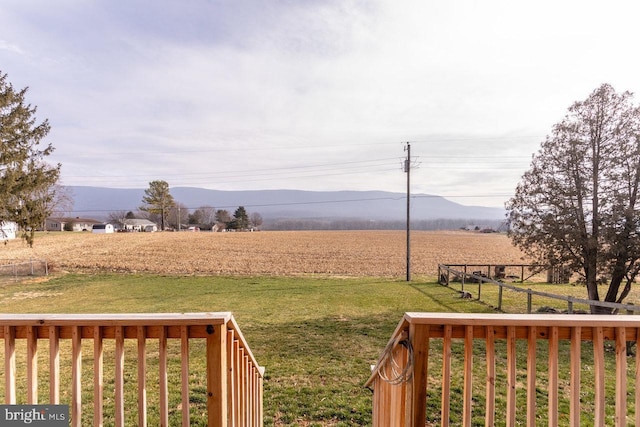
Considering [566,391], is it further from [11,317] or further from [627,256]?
[11,317]

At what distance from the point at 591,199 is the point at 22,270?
24255mm

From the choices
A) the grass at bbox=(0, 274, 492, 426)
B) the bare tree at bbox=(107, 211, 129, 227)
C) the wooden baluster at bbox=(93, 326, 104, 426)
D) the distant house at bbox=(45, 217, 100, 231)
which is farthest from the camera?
the bare tree at bbox=(107, 211, 129, 227)

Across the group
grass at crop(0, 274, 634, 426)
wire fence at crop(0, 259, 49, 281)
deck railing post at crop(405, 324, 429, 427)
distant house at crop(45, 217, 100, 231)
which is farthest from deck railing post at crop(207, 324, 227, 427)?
distant house at crop(45, 217, 100, 231)

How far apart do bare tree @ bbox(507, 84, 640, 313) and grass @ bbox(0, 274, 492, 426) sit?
315 centimetres

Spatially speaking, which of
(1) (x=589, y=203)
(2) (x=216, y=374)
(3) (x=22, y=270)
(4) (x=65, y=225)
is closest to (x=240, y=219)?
(4) (x=65, y=225)

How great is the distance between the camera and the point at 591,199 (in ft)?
25.4

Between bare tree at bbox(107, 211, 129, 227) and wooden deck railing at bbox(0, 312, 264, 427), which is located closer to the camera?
wooden deck railing at bbox(0, 312, 264, 427)

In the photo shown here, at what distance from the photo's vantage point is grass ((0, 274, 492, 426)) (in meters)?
4.47

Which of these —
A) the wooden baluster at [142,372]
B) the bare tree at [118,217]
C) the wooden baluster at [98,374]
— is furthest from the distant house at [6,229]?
the bare tree at [118,217]

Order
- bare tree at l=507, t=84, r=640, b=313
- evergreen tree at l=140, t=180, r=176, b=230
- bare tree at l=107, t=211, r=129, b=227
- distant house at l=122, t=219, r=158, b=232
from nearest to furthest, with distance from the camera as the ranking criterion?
bare tree at l=507, t=84, r=640, b=313, evergreen tree at l=140, t=180, r=176, b=230, distant house at l=122, t=219, r=158, b=232, bare tree at l=107, t=211, r=129, b=227

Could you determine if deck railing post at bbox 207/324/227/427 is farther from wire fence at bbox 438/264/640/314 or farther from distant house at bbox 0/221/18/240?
distant house at bbox 0/221/18/240

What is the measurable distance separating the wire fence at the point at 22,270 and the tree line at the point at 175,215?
159ft

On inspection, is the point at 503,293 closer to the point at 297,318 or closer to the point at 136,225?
the point at 297,318

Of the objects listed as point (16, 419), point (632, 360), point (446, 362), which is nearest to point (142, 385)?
Answer: point (16, 419)
